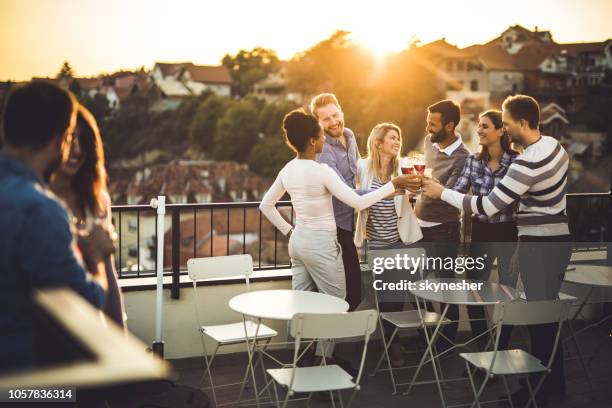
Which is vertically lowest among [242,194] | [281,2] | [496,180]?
[242,194]

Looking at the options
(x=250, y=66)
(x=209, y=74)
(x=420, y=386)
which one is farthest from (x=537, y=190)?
(x=250, y=66)

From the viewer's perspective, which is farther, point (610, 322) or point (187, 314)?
point (610, 322)

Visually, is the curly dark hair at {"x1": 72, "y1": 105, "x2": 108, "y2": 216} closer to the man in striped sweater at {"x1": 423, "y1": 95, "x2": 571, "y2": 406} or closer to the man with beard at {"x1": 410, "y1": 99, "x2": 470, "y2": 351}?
the man in striped sweater at {"x1": 423, "y1": 95, "x2": 571, "y2": 406}

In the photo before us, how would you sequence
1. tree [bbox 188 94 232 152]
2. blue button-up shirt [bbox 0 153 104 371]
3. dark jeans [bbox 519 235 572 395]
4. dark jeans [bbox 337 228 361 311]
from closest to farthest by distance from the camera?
blue button-up shirt [bbox 0 153 104 371]
dark jeans [bbox 519 235 572 395]
dark jeans [bbox 337 228 361 311]
tree [bbox 188 94 232 152]

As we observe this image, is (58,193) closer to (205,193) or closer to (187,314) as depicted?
(187,314)

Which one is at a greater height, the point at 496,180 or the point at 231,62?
the point at 231,62

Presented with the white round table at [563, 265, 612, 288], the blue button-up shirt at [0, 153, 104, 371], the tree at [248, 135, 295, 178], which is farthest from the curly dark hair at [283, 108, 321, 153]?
the tree at [248, 135, 295, 178]

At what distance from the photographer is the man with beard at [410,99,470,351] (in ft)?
16.6

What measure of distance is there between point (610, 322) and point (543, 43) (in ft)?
228

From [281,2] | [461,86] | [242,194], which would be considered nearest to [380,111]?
[461,86]

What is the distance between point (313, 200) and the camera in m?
4.18

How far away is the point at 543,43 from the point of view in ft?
231

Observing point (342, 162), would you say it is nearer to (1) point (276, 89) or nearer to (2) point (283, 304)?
(2) point (283, 304)

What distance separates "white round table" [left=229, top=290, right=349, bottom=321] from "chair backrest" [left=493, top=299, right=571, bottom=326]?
2.73ft
